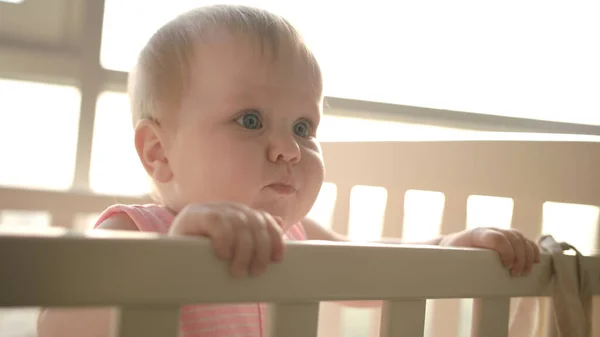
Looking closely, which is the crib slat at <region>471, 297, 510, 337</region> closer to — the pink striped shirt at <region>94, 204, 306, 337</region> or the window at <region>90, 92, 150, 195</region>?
the pink striped shirt at <region>94, 204, 306, 337</region>

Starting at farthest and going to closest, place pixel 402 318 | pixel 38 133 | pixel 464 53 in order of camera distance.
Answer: pixel 464 53 → pixel 38 133 → pixel 402 318

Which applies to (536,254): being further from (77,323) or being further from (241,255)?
(77,323)

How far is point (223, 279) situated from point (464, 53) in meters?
1.00

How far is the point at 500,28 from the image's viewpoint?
4.39ft

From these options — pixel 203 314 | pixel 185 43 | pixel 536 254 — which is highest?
pixel 185 43

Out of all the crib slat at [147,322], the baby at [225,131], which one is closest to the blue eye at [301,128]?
the baby at [225,131]

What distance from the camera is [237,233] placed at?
0.46m

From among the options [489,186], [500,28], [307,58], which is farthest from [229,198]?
[500,28]

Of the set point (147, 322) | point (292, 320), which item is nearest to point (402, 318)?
point (292, 320)

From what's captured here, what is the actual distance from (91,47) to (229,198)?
64cm

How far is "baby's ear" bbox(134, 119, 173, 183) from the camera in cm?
78

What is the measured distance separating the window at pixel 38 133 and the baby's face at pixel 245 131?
20.9 inches

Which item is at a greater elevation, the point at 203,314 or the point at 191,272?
the point at 191,272

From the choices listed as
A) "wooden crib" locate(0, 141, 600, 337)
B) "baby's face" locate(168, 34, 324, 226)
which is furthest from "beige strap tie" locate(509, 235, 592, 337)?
"baby's face" locate(168, 34, 324, 226)
